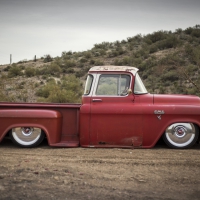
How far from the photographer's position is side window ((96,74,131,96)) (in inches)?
331

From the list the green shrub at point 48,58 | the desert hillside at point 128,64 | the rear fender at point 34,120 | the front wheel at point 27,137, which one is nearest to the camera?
the rear fender at point 34,120

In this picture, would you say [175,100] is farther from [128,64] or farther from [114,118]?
[128,64]

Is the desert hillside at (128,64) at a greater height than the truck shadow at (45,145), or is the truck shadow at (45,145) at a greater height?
the desert hillside at (128,64)

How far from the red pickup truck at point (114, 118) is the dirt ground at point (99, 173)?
0.97 ft

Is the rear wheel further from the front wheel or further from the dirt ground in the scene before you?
the front wheel

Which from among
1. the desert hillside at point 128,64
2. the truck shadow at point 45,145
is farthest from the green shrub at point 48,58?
the truck shadow at point 45,145

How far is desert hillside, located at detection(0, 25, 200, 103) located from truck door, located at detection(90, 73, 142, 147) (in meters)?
11.3

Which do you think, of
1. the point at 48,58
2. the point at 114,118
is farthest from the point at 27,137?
the point at 48,58

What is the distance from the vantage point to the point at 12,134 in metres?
8.52

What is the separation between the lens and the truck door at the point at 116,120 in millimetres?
8141

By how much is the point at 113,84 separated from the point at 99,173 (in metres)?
2.80

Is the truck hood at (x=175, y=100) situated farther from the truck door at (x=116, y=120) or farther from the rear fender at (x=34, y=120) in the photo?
the rear fender at (x=34, y=120)

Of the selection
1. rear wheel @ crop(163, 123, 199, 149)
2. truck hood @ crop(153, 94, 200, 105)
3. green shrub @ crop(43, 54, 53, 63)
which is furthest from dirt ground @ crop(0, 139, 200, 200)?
green shrub @ crop(43, 54, 53, 63)

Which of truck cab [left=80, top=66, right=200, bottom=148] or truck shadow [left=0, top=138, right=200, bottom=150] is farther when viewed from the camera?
truck shadow [left=0, top=138, right=200, bottom=150]
